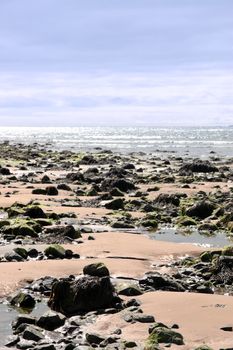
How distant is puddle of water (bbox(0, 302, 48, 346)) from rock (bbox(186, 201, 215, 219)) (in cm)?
1281

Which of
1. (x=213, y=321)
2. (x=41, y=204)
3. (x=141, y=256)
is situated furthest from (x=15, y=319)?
(x=41, y=204)

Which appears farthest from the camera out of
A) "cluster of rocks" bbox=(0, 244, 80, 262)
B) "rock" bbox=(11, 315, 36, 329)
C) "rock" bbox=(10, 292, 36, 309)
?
"cluster of rocks" bbox=(0, 244, 80, 262)

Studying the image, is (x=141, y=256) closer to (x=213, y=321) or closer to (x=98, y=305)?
(x=98, y=305)

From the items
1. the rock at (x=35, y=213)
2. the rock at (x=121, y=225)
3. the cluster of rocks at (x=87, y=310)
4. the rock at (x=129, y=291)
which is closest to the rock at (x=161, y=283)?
the cluster of rocks at (x=87, y=310)

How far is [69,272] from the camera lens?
42.5ft

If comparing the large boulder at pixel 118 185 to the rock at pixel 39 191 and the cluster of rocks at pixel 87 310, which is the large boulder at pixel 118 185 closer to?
the rock at pixel 39 191

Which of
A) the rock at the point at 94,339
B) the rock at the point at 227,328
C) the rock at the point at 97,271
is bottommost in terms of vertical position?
the rock at the point at 94,339

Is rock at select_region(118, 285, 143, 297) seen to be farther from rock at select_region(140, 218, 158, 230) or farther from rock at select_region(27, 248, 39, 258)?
rock at select_region(140, 218, 158, 230)

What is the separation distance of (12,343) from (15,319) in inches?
39.9

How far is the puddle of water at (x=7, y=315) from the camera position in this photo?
9.24m

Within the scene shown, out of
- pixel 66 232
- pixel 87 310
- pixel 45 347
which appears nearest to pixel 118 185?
pixel 66 232

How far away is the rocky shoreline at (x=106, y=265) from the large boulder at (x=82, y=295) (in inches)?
0.6

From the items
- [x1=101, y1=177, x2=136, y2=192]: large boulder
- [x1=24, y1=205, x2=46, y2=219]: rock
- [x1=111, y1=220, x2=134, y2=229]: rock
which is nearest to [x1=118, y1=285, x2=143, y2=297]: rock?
[x1=111, y1=220, x2=134, y2=229]: rock

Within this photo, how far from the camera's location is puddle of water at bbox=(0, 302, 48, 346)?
364 inches
